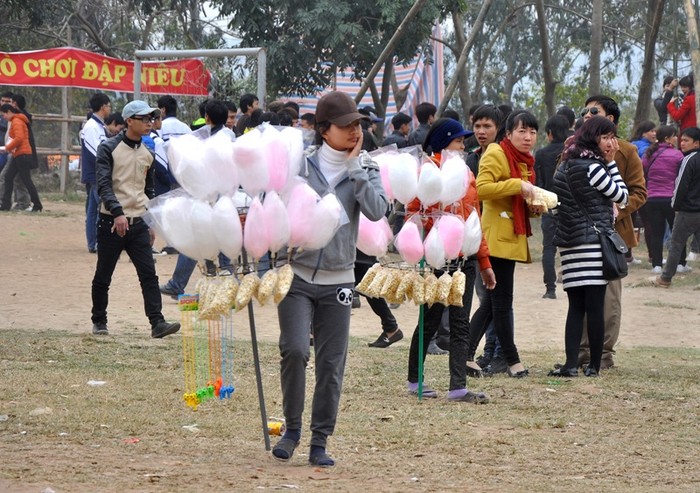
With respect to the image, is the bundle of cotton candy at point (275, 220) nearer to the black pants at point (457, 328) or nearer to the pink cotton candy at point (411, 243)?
the pink cotton candy at point (411, 243)

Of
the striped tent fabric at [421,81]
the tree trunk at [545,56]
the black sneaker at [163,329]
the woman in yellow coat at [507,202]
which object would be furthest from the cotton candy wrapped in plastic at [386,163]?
the striped tent fabric at [421,81]

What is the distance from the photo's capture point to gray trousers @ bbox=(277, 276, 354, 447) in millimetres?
5727

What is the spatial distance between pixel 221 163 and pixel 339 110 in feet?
2.02

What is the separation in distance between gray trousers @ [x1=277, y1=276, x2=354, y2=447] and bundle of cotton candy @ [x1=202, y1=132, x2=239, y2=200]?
57 cm

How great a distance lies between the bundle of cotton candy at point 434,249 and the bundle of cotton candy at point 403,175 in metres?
0.29

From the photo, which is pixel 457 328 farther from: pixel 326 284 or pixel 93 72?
pixel 93 72

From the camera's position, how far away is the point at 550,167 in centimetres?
1286

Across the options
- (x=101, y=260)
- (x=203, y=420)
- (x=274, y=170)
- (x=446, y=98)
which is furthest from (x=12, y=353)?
(x=446, y=98)

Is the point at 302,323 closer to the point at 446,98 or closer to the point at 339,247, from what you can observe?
the point at 339,247

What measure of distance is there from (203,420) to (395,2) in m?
15.0

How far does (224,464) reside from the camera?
5781mm

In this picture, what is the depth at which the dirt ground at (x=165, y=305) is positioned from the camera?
11328mm

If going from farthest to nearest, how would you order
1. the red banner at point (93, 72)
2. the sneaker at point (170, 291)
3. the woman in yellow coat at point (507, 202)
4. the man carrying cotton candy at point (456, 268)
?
the red banner at point (93, 72), the sneaker at point (170, 291), the woman in yellow coat at point (507, 202), the man carrying cotton candy at point (456, 268)

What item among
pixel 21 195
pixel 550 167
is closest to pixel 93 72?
pixel 21 195
